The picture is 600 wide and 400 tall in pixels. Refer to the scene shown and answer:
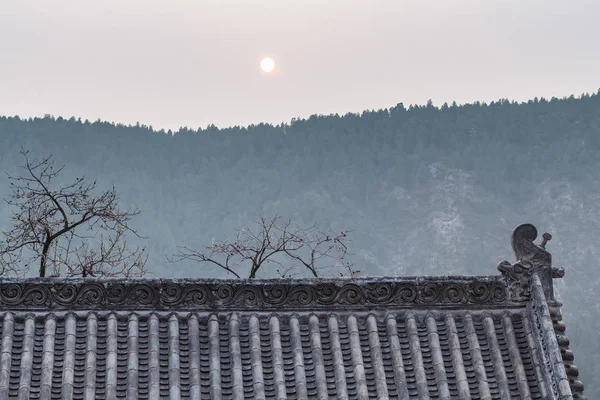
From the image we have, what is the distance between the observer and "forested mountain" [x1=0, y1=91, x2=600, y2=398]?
357 feet

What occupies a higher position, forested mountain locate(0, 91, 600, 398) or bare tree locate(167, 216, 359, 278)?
forested mountain locate(0, 91, 600, 398)

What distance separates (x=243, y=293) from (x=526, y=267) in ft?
12.0

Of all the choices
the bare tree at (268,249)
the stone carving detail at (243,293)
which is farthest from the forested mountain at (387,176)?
the stone carving detail at (243,293)

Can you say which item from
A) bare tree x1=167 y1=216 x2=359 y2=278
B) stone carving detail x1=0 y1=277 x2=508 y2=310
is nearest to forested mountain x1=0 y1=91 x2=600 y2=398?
bare tree x1=167 y1=216 x2=359 y2=278

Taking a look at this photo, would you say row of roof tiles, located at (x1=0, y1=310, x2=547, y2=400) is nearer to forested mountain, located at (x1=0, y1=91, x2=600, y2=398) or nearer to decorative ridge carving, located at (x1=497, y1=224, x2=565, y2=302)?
decorative ridge carving, located at (x1=497, y1=224, x2=565, y2=302)

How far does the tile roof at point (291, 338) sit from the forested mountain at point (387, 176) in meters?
77.9

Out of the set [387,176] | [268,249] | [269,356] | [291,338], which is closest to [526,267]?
[291,338]

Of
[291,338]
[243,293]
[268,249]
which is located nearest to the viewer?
[291,338]

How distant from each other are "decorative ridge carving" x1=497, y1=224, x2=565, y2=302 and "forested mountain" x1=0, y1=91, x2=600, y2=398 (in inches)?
3066

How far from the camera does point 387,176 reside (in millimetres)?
133500

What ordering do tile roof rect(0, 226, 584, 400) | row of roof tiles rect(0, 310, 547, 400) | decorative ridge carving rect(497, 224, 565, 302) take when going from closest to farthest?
row of roof tiles rect(0, 310, 547, 400)
tile roof rect(0, 226, 584, 400)
decorative ridge carving rect(497, 224, 565, 302)

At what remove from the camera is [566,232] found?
374 ft

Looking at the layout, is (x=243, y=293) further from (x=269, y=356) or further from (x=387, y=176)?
(x=387, y=176)

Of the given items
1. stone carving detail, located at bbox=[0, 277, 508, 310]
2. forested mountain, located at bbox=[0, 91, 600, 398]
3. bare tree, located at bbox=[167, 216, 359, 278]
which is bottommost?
stone carving detail, located at bbox=[0, 277, 508, 310]
